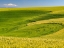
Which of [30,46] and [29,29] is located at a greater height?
[30,46]

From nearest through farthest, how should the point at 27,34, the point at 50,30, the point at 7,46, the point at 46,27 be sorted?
the point at 7,46
the point at 27,34
the point at 50,30
the point at 46,27

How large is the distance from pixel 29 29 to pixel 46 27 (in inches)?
173

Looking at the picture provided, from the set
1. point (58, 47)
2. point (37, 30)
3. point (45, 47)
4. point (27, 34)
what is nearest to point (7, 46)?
point (45, 47)

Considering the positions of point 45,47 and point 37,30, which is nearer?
point 45,47

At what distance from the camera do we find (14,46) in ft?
46.9

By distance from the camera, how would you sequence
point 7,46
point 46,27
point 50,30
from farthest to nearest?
point 46,27 < point 50,30 < point 7,46

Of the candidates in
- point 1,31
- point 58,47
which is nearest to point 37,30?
point 1,31

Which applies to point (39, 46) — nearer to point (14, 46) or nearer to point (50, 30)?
point (14, 46)

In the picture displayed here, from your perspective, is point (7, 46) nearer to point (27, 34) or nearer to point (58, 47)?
point (58, 47)

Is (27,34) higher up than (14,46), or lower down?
lower down

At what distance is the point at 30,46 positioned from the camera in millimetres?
14414

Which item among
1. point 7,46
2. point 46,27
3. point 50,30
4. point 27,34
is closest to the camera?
point 7,46

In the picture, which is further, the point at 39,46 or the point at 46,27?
the point at 46,27

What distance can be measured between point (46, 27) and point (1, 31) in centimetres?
1078
